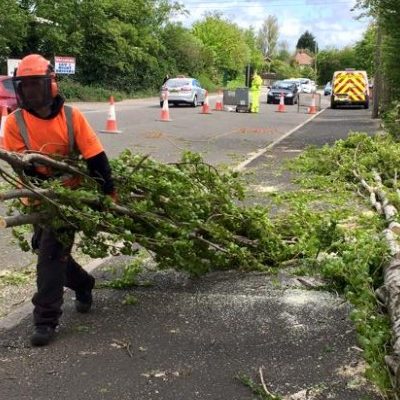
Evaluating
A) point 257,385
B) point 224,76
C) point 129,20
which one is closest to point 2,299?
point 257,385

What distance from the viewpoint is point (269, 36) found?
130 meters

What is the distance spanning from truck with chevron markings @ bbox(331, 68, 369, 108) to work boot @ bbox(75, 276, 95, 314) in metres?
33.1

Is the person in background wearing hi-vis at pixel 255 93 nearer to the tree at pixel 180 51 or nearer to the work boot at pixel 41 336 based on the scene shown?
the tree at pixel 180 51

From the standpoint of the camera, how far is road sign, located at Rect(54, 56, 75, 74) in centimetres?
3644

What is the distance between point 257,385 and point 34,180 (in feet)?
6.08

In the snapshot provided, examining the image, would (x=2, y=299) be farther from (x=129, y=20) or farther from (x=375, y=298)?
(x=129, y=20)

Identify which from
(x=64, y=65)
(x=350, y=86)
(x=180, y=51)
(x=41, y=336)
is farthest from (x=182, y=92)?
(x=41, y=336)

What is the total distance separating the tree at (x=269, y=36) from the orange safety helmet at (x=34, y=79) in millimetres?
126126

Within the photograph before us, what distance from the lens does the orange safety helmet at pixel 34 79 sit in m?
3.88

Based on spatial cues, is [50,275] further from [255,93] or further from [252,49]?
[252,49]

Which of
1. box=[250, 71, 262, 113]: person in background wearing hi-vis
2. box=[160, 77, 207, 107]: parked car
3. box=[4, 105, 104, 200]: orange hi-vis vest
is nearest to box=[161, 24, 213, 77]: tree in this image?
box=[160, 77, 207, 107]: parked car

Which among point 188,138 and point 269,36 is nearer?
point 188,138

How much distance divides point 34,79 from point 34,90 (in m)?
0.06

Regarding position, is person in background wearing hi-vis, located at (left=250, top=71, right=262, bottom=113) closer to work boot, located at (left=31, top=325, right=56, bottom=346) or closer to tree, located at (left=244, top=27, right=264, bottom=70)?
work boot, located at (left=31, top=325, right=56, bottom=346)
